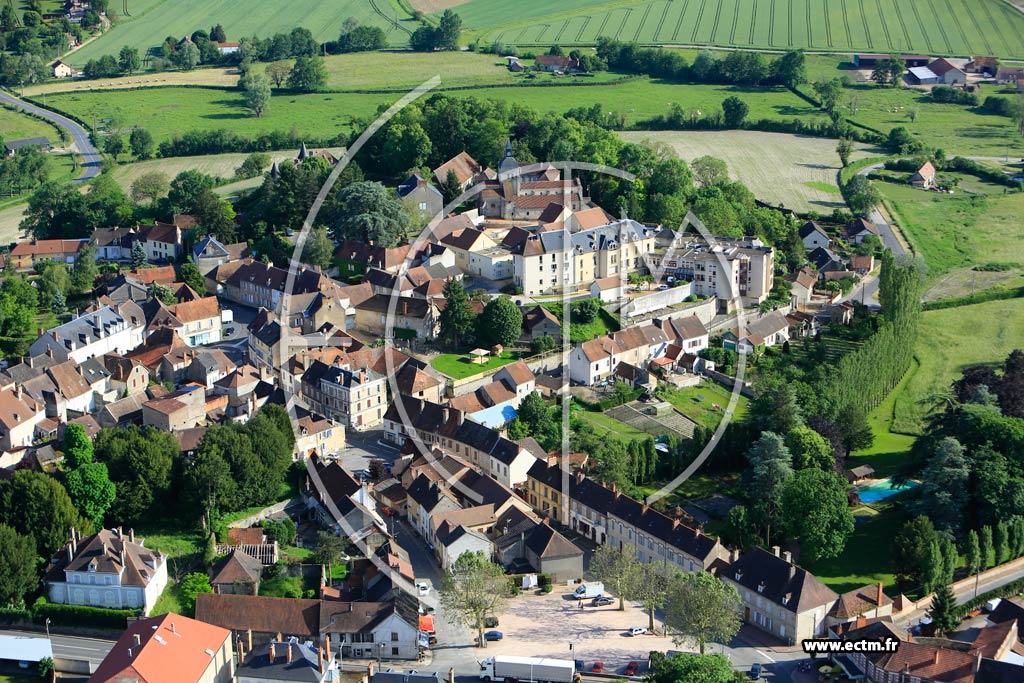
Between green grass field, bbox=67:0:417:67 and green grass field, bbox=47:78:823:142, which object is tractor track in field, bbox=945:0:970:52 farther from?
green grass field, bbox=67:0:417:67

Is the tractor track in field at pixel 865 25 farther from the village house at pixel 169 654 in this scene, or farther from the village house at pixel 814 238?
the village house at pixel 169 654

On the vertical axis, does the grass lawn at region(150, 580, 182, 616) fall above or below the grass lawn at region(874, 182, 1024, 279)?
below

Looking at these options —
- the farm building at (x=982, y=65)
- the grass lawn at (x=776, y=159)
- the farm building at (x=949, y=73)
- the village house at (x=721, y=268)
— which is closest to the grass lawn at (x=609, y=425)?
the village house at (x=721, y=268)

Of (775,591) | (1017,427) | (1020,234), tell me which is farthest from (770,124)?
(775,591)

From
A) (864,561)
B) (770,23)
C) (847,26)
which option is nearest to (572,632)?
(864,561)

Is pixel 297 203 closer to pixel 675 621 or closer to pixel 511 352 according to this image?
pixel 511 352

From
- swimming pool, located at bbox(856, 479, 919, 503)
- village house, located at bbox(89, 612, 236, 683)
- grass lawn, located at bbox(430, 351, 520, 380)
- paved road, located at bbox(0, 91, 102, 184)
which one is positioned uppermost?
paved road, located at bbox(0, 91, 102, 184)

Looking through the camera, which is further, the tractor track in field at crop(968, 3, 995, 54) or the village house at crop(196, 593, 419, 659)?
the tractor track in field at crop(968, 3, 995, 54)

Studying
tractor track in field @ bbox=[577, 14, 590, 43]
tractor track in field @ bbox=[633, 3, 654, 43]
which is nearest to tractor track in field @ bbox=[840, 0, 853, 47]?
tractor track in field @ bbox=[633, 3, 654, 43]
